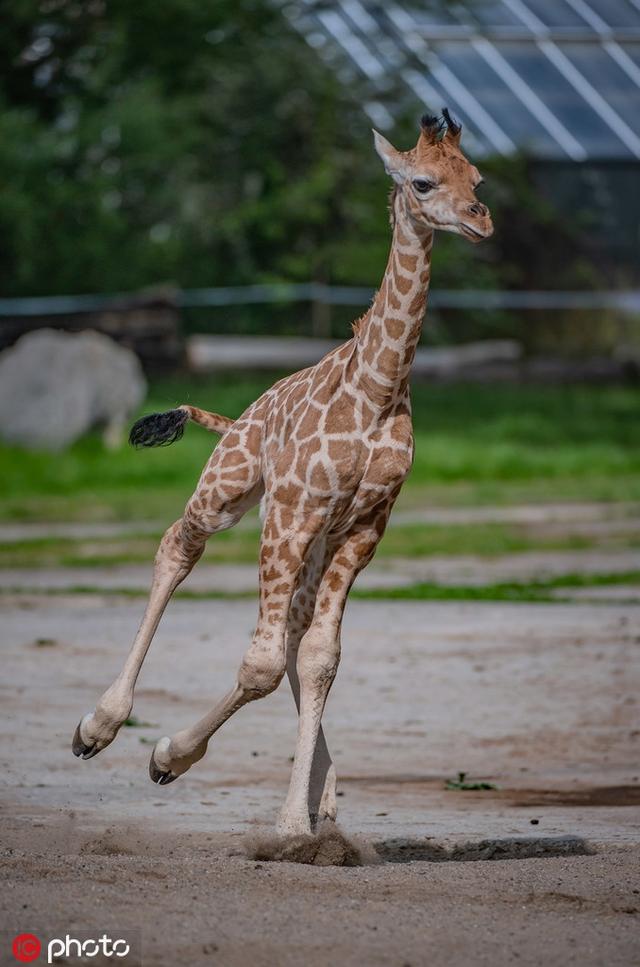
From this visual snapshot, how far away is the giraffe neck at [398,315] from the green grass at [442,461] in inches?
438

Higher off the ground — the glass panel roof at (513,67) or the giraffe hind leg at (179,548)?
the giraffe hind leg at (179,548)

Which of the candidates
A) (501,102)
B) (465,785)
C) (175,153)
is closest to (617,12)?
(501,102)

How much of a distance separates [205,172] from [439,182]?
23336 mm

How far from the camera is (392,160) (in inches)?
229

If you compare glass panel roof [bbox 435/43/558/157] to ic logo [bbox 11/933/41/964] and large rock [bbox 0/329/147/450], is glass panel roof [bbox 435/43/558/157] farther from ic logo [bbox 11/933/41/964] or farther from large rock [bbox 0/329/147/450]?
ic logo [bbox 11/933/41/964]

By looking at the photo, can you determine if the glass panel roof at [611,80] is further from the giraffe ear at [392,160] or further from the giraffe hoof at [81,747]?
the giraffe hoof at [81,747]

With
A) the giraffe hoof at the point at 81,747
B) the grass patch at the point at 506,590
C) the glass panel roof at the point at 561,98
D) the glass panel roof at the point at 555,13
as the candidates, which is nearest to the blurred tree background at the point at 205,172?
the glass panel roof at the point at 561,98

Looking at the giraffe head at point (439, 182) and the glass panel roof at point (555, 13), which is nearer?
the giraffe head at point (439, 182)

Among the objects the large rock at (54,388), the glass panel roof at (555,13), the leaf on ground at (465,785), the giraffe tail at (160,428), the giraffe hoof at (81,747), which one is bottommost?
the large rock at (54,388)

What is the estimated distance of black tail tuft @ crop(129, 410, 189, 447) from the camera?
21.5 ft

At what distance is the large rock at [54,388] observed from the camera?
66.7 feet

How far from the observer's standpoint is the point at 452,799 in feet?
23.2

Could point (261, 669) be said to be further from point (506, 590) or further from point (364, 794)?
point (506, 590)

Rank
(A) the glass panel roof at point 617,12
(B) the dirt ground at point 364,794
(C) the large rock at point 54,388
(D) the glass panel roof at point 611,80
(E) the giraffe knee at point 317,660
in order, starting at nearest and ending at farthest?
1. (B) the dirt ground at point 364,794
2. (E) the giraffe knee at point 317,660
3. (C) the large rock at point 54,388
4. (D) the glass panel roof at point 611,80
5. (A) the glass panel roof at point 617,12
